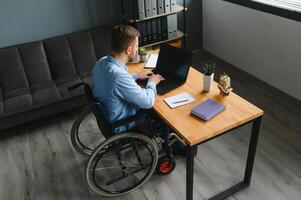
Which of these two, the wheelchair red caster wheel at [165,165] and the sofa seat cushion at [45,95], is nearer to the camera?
the wheelchair red caster wheel at [165,165]

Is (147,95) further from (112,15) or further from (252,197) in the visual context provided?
(112,15)

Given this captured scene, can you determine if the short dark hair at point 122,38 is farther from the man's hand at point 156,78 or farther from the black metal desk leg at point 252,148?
the black metal desk leg at point 252,148

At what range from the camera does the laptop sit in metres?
2.23

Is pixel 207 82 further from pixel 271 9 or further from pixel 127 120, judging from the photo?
pixel 271 9

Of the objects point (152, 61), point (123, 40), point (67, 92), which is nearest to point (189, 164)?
point (123, 40)

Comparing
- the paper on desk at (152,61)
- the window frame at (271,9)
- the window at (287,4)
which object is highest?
the window at (287,4)

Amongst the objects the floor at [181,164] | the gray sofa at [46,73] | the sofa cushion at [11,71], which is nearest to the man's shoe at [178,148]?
the floor at [181,164]

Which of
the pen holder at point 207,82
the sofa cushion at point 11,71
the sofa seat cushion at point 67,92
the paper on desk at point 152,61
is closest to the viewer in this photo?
the pen holder at point 207,82

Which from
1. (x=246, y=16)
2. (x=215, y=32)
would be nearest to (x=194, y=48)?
(x=215, y=32)

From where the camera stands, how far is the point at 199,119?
192 cm

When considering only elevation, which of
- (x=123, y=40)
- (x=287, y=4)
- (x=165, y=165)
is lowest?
(x=165, y=165)

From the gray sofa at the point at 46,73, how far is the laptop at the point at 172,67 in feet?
3.51

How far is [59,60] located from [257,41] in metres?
2.22

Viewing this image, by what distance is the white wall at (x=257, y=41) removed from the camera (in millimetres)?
3107
